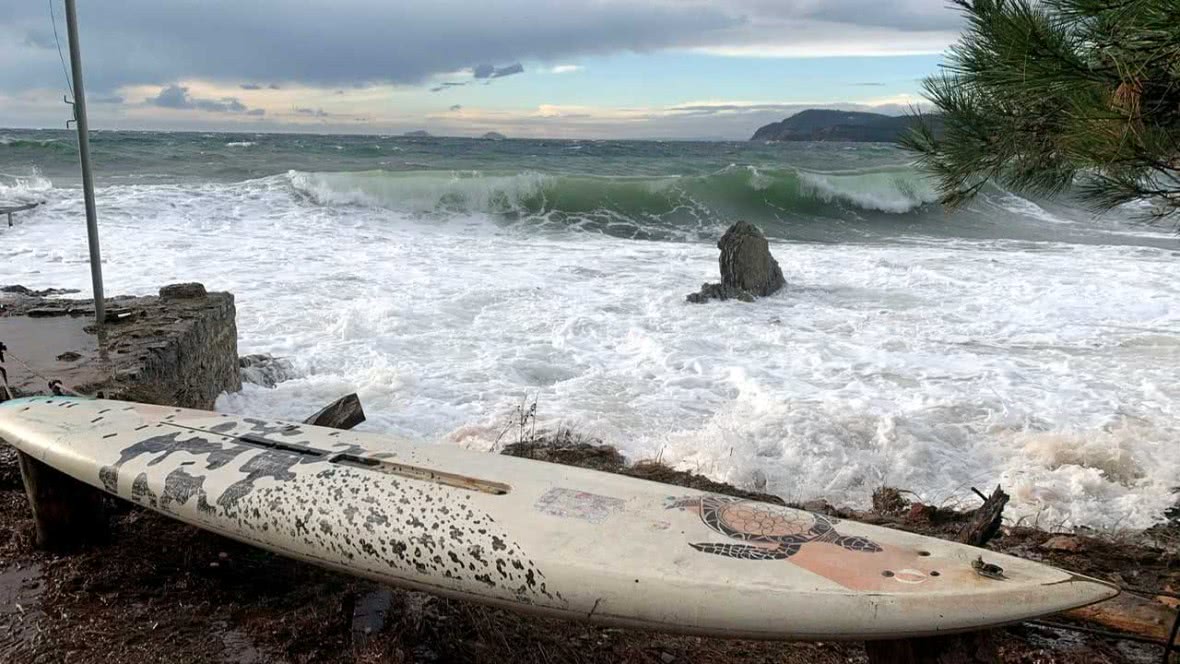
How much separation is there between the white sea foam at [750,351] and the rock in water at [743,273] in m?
0.28

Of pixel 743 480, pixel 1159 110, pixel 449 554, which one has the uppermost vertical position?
pixel 1159 110

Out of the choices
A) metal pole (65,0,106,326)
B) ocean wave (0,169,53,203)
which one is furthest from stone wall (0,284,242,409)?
ocean wave (0,169,53,203)

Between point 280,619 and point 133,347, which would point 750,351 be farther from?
point 280,619

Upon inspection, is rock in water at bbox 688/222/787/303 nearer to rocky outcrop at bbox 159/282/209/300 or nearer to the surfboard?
rocky outcrop at bbox 159/282/209/300

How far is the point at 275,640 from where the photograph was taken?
2.58 m

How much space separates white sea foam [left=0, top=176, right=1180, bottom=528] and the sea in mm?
29

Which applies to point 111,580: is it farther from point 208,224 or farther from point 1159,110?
point 208,224

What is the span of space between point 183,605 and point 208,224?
516 inches

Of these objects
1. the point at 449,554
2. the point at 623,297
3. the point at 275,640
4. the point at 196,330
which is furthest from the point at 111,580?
the point at 623,297

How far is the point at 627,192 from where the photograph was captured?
68.8ft

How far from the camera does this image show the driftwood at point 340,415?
157 inches

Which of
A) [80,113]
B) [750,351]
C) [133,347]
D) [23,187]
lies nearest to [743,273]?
[750,351]

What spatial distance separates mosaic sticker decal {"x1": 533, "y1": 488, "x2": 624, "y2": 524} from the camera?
2.54 m

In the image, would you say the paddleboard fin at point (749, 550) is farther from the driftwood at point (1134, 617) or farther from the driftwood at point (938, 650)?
the driftwood at point (1134, 617)
